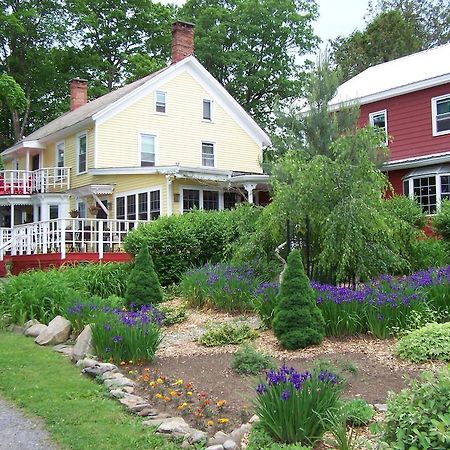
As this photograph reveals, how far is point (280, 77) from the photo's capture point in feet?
131

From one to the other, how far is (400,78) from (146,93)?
10.7 meters

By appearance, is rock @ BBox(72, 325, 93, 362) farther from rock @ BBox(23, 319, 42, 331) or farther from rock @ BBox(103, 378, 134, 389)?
rock @ BBox(23, 319, 42, 331)

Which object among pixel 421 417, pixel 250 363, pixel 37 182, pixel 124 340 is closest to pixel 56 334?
pixel 124 340

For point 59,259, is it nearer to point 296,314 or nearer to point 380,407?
point 296,314

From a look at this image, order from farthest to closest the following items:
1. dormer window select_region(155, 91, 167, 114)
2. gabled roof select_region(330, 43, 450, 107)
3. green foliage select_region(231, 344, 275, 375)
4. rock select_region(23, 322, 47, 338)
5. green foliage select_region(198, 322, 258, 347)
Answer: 1. dormer window select_region(155, 91, 167, 114)
2. gabled roof select_region(330, 43, 450, 107)
3. rock select_region(23, 322, 47, 338)
4. green foliage select_region(198, 322, 258, 347)
5. green foliage select_region(231, 344, 275, 375)

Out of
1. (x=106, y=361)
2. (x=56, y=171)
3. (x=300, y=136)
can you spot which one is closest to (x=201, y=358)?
(x=106, y=361)

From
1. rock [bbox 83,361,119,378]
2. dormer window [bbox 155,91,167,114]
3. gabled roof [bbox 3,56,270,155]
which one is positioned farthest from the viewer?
dormer window [bbox 155,91,167,114]

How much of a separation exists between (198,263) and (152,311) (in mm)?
5853

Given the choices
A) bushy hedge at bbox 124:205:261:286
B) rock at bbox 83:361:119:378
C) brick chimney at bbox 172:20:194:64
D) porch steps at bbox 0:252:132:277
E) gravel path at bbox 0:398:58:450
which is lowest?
gravel path at bbox 0:398:58:450

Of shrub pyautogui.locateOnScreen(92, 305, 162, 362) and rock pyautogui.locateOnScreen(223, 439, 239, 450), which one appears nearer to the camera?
rock pyautogui.locateOnScreen(223, 439, 239, 450)

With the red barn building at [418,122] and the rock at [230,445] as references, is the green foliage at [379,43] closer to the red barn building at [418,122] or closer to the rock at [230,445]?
the red barn building at [418,122]

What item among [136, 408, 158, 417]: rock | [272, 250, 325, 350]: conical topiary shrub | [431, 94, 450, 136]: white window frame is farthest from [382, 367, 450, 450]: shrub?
[431, 94, 450, 136]: white window frame

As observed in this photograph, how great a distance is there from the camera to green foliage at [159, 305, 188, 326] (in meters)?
9.92

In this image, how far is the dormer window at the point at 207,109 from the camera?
89.0ft
